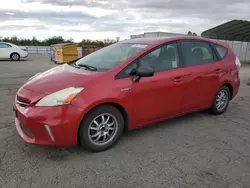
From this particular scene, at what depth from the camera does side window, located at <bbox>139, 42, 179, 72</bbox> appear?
3.58 metres

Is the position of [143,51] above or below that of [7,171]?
above

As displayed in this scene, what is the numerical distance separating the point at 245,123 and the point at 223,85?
846mm

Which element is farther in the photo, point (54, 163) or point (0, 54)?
point (0, 54)

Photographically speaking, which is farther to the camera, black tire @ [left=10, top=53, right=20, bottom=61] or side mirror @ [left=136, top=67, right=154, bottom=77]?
black tire @ [left=10, top=53, right=20, bottom=61]

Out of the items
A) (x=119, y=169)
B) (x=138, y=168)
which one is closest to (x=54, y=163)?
(x=119, y=169)

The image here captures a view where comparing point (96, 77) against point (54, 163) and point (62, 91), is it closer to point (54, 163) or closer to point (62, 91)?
point (62, 91)

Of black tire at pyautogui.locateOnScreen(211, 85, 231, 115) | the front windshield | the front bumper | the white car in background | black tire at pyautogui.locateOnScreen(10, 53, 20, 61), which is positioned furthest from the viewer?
black tire at pyautogui.locateOnScreen(10, 53, 20, 61)

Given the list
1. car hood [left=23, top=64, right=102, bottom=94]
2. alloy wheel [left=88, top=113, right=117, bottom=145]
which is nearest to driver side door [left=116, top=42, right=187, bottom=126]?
alloy wheel [left=88, top=113, right=117, bottom=145]

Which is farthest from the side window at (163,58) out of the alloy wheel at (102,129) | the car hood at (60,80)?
the alloy wheel at (102,129)

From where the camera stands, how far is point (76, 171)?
8.96 feet

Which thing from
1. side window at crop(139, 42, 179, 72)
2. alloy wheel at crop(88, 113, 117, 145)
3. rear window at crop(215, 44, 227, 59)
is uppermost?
rear window at crop(215, 44, 227, 59)

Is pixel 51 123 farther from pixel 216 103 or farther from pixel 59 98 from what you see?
pixel 216 103

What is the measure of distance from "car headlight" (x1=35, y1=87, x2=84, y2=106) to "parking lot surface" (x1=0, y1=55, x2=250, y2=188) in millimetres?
742

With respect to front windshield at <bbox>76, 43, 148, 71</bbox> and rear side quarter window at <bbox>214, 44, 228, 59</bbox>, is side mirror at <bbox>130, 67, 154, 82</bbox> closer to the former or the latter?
front windshield at <bbox>76, 43, 148, 71</bbox>
